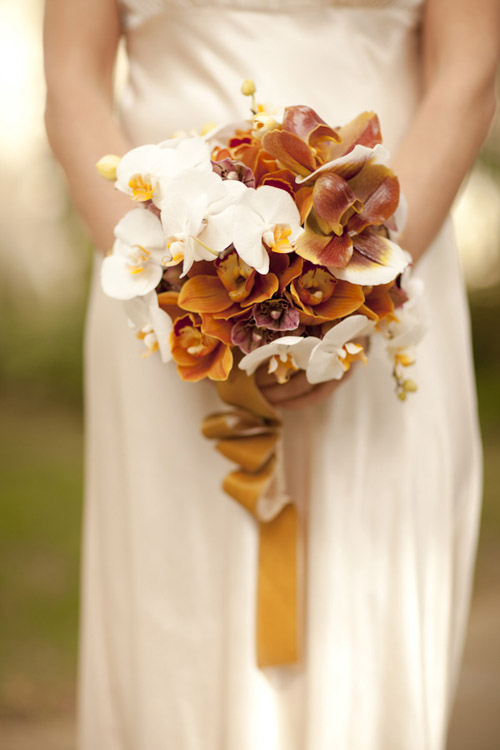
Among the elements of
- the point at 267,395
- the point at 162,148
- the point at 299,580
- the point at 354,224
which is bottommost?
the point at 299,580

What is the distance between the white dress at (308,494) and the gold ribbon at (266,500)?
40 millimetres

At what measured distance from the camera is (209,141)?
114 cm

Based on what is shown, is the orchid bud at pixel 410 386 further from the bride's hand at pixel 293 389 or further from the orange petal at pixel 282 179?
the orange petal at pixel 282 179

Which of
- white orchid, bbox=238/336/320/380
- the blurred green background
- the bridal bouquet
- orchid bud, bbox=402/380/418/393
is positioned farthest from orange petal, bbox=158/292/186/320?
the blurred green background

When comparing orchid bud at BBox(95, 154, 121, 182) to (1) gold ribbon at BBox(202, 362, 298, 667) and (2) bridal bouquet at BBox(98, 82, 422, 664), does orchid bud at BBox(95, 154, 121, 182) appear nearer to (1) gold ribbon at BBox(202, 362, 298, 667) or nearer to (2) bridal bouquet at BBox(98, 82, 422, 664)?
(2) bridal bouquet at BBox(98, 82, 422, 664)

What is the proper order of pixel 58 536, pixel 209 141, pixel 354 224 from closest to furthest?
pixel 354 224, pixel 209 141, pixel 58 536

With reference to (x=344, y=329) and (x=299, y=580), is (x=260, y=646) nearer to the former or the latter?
(x=299, y=580)

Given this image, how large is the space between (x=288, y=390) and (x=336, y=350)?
15cm

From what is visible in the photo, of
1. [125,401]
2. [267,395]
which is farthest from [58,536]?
[267,395]

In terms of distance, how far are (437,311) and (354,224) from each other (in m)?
0.46

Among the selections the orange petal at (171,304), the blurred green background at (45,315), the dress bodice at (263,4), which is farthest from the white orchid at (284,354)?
the blurred green background at (45,315)

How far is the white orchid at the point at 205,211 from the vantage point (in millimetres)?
951

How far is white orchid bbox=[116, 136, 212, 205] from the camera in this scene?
1.00 metres

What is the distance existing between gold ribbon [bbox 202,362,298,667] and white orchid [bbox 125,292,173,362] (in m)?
0.11
